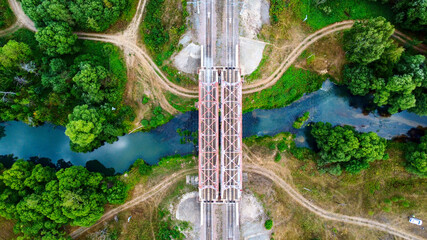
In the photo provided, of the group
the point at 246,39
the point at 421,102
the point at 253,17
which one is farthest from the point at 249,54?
the point at 421,102

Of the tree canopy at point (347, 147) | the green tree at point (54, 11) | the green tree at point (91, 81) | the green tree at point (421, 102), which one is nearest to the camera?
the green tree at point (54, 11)

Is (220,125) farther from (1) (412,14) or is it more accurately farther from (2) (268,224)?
(1) (412,14)

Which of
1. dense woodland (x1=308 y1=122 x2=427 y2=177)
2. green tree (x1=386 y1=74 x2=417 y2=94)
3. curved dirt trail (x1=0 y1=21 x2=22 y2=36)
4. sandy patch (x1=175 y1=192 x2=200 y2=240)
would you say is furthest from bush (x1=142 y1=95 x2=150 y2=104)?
green tree (x1=386 y1=74 x2=417 y2=94)

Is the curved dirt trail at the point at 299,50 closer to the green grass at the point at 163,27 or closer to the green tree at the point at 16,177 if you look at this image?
the green grass at the point at 163,27

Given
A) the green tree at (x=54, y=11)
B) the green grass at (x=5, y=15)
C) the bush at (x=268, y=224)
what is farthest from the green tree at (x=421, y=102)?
the green grass at (x=5, y=15)

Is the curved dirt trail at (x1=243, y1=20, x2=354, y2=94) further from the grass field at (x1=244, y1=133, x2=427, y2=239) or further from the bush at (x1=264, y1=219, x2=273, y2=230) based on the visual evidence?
the bush at (x1=264, y1=219, x2=273, y2=230)
